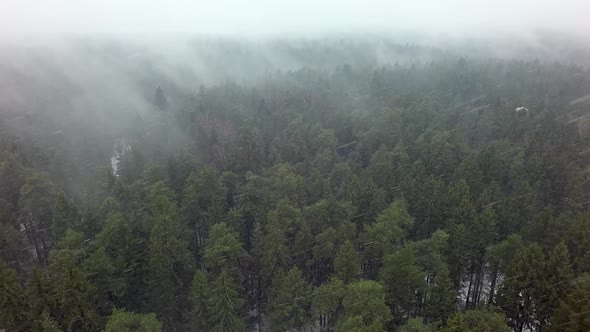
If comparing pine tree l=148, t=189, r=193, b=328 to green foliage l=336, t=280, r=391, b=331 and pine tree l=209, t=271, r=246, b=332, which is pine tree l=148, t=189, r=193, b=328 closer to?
pine tree l=209, t=271, r=246, b=332

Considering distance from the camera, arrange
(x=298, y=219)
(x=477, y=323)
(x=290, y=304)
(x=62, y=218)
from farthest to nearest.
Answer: (x=62, y=218), (x=298, y=219), (x=290, y=304), (x=477, y=323)

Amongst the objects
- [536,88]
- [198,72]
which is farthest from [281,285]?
[198,72]

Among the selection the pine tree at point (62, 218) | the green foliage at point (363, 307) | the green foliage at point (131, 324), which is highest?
the pine tree at point (62, 218)

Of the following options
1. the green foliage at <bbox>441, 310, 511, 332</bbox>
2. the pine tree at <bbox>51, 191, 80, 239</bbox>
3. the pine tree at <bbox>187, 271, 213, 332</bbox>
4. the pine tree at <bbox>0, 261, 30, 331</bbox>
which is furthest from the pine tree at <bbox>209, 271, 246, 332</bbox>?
the pine tree at <bbox>51, 191, 80, 239</bbox>

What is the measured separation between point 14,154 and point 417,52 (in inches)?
5615

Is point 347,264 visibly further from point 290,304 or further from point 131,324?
point 131,324

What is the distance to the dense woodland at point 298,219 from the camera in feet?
100

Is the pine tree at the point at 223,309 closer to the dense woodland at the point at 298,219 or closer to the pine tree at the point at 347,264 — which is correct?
the dense woodland at the point at 298,219

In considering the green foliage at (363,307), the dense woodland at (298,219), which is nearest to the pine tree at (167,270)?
the dense woodland at (298,219)

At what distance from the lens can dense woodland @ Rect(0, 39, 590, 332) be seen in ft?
100

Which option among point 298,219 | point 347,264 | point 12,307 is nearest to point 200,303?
point 347,264

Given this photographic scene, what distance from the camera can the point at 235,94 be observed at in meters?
89.8

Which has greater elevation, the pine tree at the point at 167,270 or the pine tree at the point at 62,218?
the pine tree at the point at 62,218

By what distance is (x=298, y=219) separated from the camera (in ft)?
132
